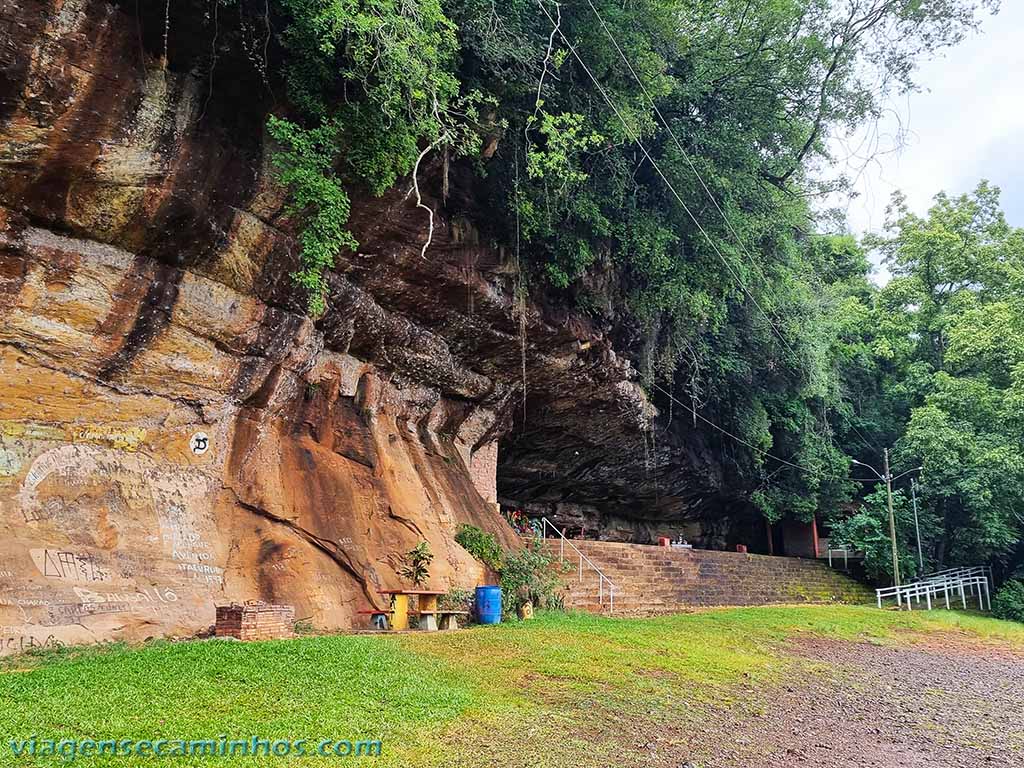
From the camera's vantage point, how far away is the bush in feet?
68.3

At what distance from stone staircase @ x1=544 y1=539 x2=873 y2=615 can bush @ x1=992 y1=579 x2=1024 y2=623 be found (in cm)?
353

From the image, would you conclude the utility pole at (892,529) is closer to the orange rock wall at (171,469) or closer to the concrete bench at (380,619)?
the orange rock wall at (171,469)

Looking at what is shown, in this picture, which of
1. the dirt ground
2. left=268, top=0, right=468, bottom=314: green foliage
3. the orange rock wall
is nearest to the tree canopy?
left=268, top=0, right=468, bottom=314: green foliage

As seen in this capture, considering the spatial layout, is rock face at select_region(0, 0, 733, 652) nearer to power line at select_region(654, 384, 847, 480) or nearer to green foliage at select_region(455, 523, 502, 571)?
green foliage at select_region(455, 523, 502, 571)

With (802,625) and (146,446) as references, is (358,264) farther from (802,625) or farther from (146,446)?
(802,625)

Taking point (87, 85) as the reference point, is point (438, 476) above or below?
below

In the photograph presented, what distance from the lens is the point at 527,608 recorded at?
35.9 feet

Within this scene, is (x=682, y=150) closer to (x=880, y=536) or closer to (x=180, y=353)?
Result: (x=180, y=353)

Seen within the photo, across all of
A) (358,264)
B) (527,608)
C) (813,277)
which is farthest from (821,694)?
(813,277)

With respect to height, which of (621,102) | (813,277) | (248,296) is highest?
(813,277)

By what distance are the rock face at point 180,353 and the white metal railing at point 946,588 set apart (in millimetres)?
15983

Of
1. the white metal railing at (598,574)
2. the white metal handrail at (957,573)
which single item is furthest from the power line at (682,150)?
the white metal handrail at (957,573)

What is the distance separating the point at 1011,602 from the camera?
21.1 m

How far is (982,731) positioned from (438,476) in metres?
8.68
